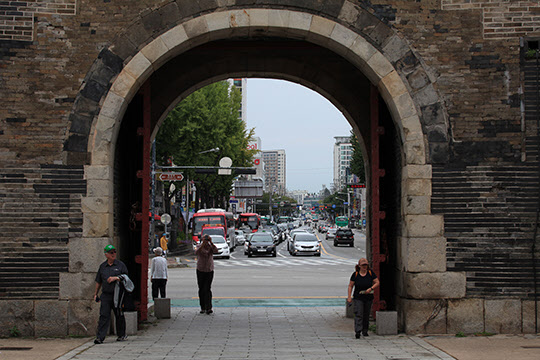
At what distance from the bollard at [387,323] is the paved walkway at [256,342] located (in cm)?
21

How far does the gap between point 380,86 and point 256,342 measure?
4815 millimetres

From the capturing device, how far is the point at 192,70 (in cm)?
1481

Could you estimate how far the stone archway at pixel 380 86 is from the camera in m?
11.4

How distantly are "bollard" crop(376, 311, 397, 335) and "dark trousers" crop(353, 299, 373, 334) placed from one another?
0.24m

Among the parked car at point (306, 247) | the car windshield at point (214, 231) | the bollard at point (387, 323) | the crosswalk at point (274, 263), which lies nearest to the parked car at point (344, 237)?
the parked car at point (306, 247)

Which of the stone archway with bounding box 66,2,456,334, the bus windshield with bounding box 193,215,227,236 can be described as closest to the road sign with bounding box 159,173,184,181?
the bus windshield with bounding box 193,215,227,236

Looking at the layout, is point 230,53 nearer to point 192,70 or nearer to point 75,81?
point 192,70

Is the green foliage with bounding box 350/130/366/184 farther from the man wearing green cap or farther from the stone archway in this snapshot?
the man wearing green cap

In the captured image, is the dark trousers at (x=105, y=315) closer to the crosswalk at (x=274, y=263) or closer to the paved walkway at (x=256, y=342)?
the paved walkway at (x=256, y=342)

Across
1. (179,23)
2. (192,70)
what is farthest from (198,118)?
(179,23)

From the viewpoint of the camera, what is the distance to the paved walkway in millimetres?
9547

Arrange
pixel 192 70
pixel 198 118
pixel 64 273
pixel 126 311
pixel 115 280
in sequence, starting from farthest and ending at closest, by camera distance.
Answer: pixel 198 118 → pixel 192 70 → pixel 126 311 → pixel 64 273 → pixel 115 280

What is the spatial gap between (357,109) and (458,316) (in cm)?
533

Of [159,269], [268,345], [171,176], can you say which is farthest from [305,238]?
[268,345]
